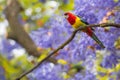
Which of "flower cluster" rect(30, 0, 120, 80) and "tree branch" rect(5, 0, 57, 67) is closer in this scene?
"flower cluster" rect(30, 0, 120, 80)

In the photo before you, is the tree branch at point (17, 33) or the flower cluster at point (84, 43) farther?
the tree branch at point (17, 33)

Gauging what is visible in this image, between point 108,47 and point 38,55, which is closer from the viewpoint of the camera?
point 108,47

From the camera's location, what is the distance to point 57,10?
291 centimetres

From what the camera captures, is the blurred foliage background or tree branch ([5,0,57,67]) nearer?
the blurred foliage background

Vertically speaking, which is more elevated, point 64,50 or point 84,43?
point 84,43

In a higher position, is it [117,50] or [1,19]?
[117,50]

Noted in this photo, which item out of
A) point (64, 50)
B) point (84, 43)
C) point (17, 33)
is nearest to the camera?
point (84, 43)

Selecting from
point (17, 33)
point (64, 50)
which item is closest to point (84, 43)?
point (64, 50)

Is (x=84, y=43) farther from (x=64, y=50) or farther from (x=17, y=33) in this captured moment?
(x=17, y=33)

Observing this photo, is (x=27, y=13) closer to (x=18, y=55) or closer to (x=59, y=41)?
(x=18, y=55)

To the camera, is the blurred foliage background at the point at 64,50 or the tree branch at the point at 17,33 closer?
the blurred foliage background at the point at 64,50

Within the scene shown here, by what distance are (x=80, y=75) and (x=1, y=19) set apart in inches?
45.1

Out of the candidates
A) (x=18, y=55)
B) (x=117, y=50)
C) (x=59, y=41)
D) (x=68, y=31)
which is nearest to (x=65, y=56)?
(x=59, y=41)

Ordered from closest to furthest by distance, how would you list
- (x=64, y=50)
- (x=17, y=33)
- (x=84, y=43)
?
(x=84, y=43)
(x=64, y=50)
(x=17, y=33)
